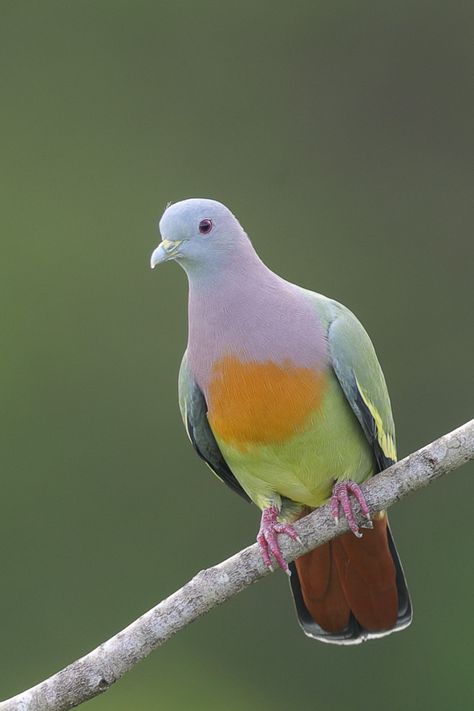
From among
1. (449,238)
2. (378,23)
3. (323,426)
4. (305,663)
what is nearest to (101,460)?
(305,663)

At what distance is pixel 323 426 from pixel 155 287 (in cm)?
352

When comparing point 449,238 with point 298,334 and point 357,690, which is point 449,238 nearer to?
point 357,690

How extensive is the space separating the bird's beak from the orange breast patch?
0.94ft

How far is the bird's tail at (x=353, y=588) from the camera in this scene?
3.92m

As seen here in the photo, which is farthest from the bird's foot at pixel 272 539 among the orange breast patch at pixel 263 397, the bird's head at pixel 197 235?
the bird's head at pixel 197 235

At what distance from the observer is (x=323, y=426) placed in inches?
142

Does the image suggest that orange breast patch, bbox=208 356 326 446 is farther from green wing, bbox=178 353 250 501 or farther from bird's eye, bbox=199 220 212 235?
bird's eye, bbox=199 220 212 235

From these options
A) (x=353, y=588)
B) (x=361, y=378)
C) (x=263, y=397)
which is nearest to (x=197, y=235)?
(x=263, y=397)

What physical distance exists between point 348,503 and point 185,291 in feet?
11.7

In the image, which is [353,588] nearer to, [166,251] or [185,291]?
[166,251]

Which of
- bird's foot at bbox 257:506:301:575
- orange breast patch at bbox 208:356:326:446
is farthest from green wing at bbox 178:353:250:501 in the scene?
bird's foot at bbox 257:506:301:575

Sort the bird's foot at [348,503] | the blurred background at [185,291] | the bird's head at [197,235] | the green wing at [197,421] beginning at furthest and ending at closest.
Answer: the blurred background at [185,291]
the green wing at [197,421]
the bird's head at [197,235]
the bird's foot at [348,503]

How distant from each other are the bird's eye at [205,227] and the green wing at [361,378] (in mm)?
390

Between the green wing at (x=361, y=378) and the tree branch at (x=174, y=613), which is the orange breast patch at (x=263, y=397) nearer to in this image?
the green wing at (x=361, y=378)
